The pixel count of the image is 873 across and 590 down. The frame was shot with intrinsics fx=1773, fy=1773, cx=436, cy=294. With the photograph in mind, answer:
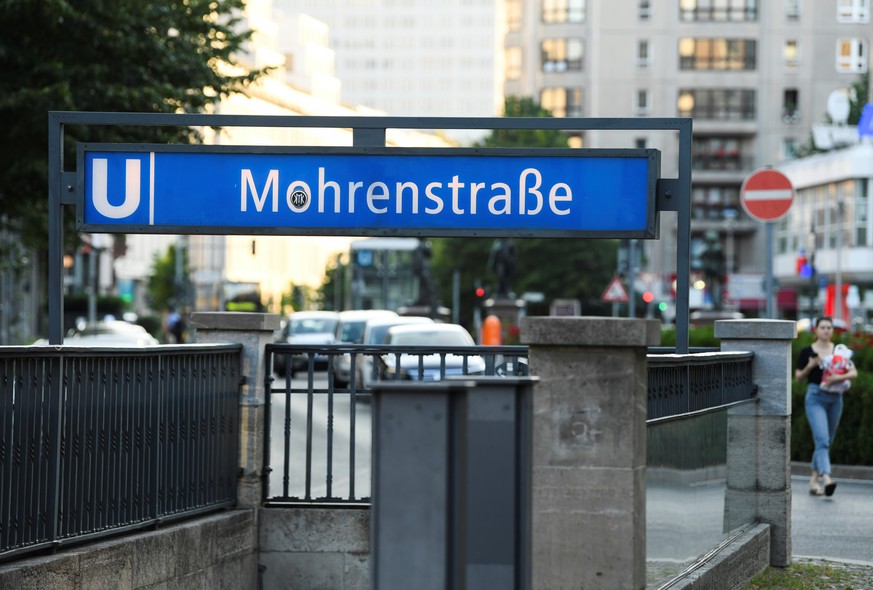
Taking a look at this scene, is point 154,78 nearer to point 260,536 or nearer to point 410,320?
point 410,320

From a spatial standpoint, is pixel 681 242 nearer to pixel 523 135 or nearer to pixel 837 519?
pixel 837 519

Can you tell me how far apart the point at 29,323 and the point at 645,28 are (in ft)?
202

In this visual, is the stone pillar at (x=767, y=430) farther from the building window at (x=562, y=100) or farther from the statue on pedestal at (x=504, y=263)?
the building window at (x=562, y=100)

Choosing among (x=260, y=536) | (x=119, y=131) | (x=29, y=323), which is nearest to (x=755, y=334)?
(x=260, y=536)

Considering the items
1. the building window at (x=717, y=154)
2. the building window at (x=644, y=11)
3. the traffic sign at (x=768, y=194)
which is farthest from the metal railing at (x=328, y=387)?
the building window at (x=644, y=11)

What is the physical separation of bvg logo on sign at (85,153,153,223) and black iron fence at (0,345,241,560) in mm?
736

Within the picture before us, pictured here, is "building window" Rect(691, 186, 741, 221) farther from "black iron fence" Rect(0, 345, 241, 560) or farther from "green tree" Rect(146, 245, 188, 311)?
"black iron fence" Rect(0, 345, 241, 560)

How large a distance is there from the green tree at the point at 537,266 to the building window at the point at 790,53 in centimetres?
2159

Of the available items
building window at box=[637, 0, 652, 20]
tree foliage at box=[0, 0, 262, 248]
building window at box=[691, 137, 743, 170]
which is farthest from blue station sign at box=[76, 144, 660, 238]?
building window at box=[637, 0, 652, 20]

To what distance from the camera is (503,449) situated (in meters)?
5.08

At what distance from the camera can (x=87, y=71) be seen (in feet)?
84.5

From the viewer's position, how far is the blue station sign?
879 centimetres

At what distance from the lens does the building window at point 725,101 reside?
111m

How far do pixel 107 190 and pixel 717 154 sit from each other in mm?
103929
